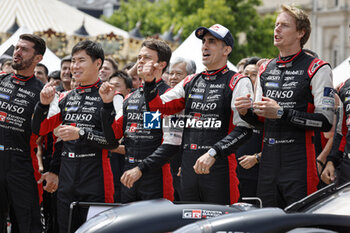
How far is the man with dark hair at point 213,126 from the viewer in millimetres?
5082

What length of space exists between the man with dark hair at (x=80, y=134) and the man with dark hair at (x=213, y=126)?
0.67 m

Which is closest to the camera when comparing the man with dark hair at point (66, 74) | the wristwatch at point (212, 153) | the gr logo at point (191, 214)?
the gr logo at point (191, 214)

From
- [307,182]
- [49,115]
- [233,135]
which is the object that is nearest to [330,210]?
[307,182]

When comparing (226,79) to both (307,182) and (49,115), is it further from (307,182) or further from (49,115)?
(49,115)

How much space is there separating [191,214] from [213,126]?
4.60 ft

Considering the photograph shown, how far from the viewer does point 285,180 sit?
485cm

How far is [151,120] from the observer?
546 cm

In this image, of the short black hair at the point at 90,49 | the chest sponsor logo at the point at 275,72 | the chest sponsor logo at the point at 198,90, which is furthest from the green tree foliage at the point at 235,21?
the chest sponsor logo at the point at 275,72

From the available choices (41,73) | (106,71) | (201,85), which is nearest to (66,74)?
(106,71)

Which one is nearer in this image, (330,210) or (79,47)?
(330,210)

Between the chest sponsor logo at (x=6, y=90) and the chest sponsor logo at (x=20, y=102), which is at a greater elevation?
the chest sponsor logo at (x=6, y=90)

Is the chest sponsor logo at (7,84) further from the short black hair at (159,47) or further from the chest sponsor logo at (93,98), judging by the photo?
the short black hair at (159,47)

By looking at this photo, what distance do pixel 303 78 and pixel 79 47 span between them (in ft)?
7.43

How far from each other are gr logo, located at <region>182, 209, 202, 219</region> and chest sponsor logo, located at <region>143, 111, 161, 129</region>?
5.37ft
